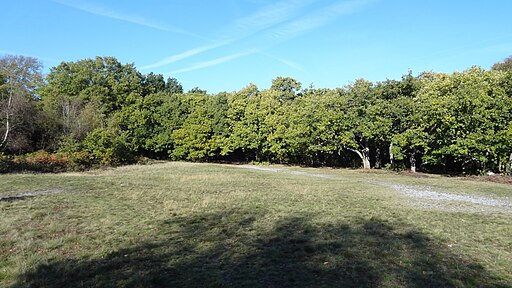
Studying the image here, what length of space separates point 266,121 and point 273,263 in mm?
42566

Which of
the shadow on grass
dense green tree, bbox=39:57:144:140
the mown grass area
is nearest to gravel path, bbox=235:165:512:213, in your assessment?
the mown grass area

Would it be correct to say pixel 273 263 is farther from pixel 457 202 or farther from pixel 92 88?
pixel 92 88

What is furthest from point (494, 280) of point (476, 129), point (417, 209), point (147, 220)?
point (476, 129)

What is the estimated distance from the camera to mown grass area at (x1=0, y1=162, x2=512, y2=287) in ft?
20.1

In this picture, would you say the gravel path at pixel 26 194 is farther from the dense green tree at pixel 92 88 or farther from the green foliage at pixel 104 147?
the dense green tree at pixel 92 88

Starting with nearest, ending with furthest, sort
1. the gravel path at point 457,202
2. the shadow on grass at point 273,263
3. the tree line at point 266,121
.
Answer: the shadow on grass at point 273,263, the gravel path at point 457,202, the tree line at point 266,121

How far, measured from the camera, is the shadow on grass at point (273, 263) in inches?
234

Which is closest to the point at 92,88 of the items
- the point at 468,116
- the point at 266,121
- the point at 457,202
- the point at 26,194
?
the point at 266,121

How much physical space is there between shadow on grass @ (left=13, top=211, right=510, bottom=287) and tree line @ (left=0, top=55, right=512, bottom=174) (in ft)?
78.6

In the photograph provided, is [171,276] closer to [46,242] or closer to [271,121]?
[46,242]

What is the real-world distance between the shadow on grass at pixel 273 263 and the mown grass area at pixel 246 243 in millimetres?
23

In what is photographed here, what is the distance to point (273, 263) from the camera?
6914 millimetres

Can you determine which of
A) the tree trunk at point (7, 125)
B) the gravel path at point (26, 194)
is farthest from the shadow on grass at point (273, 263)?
the tree trunk at point (7, 125)

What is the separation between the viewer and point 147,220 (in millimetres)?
10523
